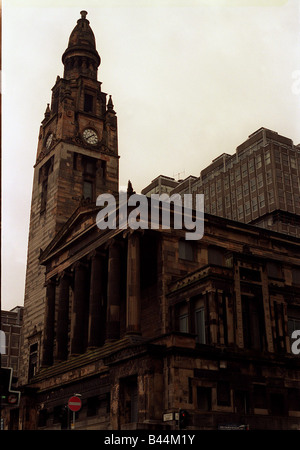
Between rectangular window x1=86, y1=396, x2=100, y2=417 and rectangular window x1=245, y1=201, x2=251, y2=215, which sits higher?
rectangular window x1=245, y1=201, x2=251, y2=215

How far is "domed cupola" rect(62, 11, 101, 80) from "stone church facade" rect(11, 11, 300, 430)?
650 centimetres

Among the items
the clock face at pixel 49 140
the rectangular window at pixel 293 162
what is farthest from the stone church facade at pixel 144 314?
the rectangular window at pixel 293 162

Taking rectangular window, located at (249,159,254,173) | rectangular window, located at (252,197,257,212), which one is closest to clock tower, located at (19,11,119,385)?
rectangular window, located at (252,197,257,212)

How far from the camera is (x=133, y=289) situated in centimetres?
4612

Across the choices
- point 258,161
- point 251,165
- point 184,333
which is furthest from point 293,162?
point 184,333

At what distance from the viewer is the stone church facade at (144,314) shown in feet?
125

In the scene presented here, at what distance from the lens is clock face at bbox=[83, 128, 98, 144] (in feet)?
232

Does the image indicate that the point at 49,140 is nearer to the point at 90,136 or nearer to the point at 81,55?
the point at 90,136

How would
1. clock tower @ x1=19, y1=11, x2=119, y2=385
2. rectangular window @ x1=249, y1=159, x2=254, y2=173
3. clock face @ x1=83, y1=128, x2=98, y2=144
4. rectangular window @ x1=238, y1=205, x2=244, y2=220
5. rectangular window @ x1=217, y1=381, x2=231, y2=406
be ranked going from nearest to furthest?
rectangular window @ x1=217, y1=381, x2=231, y2=406
clock tower @ x1=19, y1=11, x2=119, y2=385
clock face @ x1=83, y1=128, x2=98, y2=144
rectangular window @ x1=249, y1=159, x2=254, y2=173
rectangular window @ x1=238, y1=205, x2=244, y2=220

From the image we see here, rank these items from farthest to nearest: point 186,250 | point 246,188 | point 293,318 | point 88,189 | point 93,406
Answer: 1. point 246,188
2. point 88,189
3. point 186,250
4. point 293,318
5. point 93,406

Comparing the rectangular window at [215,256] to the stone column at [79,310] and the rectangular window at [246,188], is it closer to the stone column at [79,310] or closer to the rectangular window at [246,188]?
the stone column at [79,310]

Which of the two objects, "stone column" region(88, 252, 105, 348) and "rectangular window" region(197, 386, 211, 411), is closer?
"rectangular window" region(197, 386, 211, 411)

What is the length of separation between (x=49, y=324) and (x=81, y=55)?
37406mm

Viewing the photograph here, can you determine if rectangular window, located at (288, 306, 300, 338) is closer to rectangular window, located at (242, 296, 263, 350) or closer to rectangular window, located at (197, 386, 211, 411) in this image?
rectangular window, located at (242, 296, 263, 350)
